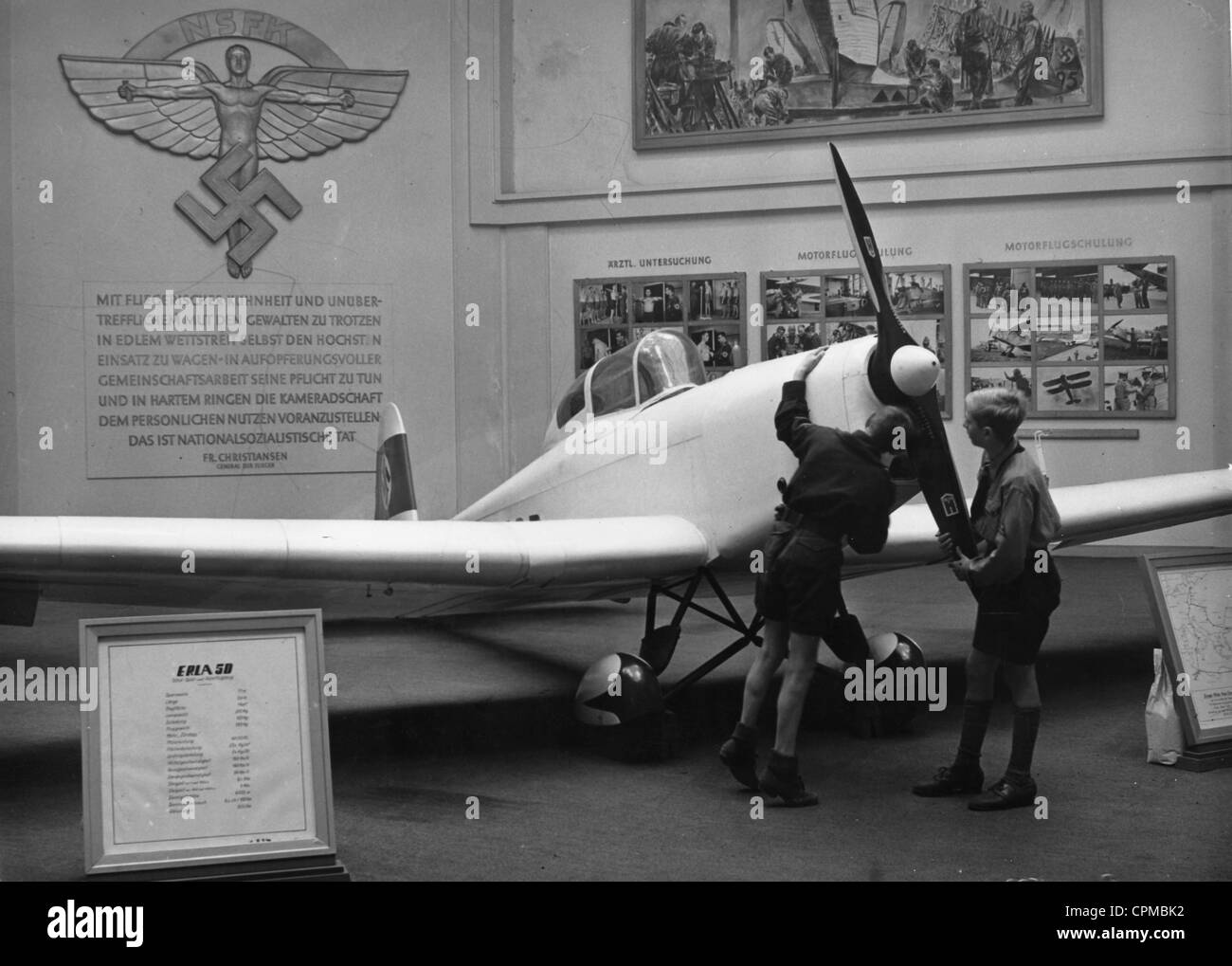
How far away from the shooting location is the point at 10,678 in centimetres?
453

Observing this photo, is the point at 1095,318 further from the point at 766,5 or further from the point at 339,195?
the point at 339,195

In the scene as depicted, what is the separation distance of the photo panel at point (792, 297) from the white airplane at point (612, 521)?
0.38 meters

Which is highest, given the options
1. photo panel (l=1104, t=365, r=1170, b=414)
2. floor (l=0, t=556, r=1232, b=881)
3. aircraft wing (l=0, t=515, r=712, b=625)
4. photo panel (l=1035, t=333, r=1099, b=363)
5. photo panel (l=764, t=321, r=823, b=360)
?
photo panel (l=764, t=321, r=823, b=360)

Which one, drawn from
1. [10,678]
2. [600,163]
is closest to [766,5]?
[600,163]

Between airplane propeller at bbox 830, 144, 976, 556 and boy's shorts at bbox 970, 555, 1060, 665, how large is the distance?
21cm

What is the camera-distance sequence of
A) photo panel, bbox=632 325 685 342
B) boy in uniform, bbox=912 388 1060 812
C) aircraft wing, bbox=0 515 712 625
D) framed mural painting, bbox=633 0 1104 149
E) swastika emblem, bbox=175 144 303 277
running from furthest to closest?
photo panel, bbox=632 325 685 342 < framed mural painting, bbox=633 0 1104 149 < swastika emblem, bbox=175 144 303 277 < boy in uniform, bbox=912 388 1060 812 < aircraft wing, bbox=0 515 712 625

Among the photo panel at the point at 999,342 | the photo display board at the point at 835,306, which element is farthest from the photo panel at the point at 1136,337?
the photo display board at the point at 835,306

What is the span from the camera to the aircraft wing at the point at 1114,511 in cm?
425

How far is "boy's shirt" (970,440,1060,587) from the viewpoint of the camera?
3.52 meters

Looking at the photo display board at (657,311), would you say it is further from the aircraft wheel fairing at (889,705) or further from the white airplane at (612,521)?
the aircraft wheel fairing at (889,705)

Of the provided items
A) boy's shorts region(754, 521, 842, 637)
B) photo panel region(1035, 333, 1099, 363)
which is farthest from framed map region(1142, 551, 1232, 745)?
boy's shorts region(754, 521, 842, 637)

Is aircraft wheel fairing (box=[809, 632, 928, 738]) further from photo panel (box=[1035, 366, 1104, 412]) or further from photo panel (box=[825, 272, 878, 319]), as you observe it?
photo panel (box=[825, 272, 878, 319])

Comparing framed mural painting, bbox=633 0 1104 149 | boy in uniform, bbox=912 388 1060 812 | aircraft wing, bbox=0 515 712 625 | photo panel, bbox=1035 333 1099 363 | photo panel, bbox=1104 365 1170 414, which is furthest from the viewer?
photo panel, bbox=1035 333 1099 363
